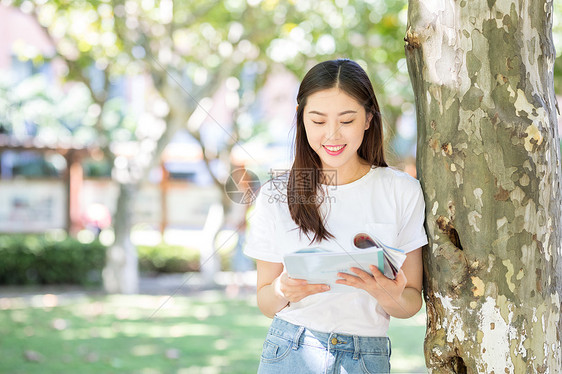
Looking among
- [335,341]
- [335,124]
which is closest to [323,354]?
[335,341]

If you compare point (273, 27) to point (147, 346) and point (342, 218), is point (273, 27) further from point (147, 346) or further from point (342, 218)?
point (342, 218)

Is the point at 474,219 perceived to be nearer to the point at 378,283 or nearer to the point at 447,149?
the point at 447,149

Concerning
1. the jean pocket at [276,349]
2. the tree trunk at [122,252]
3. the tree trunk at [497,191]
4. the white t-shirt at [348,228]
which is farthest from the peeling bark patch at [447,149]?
the tree trunk at [122,252]

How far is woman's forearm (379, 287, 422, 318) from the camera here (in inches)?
76.8

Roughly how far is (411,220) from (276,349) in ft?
1.87

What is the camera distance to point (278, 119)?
18391mm

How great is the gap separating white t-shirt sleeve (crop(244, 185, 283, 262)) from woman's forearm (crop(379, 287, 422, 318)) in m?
0.36

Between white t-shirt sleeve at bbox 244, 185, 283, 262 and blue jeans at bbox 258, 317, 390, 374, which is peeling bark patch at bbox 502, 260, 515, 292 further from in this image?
white t-shirt sleeve at bbox 244, 185, 283, 262

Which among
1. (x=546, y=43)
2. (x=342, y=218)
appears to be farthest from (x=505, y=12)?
(x=342, y=218)

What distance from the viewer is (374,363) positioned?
6.59 ft

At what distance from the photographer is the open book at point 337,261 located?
1.78 m

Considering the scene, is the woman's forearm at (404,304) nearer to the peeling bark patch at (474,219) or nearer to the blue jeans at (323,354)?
the blue jeans at (323,354)

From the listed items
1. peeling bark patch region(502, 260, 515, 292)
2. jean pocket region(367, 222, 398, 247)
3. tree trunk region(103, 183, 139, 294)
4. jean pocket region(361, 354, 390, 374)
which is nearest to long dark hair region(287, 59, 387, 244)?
jean pocket region(367, 222, 398, 247)

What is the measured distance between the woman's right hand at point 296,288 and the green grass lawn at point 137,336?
11.9ft
